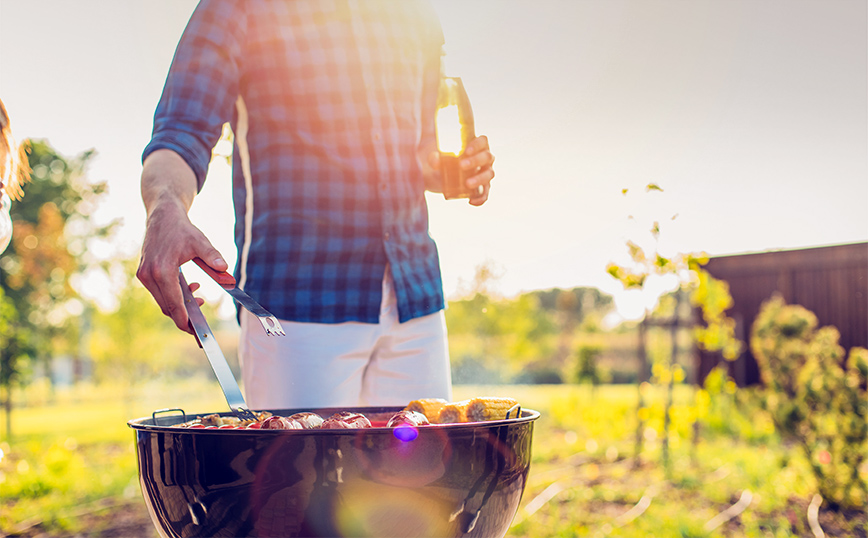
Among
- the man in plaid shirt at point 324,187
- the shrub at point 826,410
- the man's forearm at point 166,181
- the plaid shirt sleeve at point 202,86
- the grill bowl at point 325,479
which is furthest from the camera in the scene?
the shrub at point 826,410

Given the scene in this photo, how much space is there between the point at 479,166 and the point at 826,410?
3950mm

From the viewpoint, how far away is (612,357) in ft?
52.1

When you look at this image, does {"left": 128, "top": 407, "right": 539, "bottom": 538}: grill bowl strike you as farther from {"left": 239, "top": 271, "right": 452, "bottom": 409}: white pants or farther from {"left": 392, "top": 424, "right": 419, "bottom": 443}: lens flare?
{"left": 239, "top": 271, "right": 452, "bottom": 409}: white pants

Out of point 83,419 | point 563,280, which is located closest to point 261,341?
point 563,280

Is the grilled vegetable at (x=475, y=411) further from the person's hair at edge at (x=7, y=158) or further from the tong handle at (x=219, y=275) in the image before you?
the person's hair at edge at (x=7, y=158)

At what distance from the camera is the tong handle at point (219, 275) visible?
0.87 metres

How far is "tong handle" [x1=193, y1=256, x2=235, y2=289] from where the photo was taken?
2.87ft

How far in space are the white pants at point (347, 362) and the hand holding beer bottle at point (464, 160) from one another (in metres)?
0.25

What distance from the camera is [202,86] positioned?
1.18 metres

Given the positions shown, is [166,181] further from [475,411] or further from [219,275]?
[475,411]

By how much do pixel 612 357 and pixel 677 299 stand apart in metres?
10.2

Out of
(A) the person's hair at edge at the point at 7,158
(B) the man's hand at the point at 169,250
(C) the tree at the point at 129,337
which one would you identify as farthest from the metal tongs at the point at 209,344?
(C) the tree at the point at 129,337

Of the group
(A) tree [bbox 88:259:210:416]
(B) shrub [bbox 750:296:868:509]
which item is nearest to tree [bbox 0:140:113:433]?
(A) tree [bbox 88:259:210:416]

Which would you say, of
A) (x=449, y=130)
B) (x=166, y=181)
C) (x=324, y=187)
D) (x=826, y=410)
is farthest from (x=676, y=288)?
(x=166, y=181)
